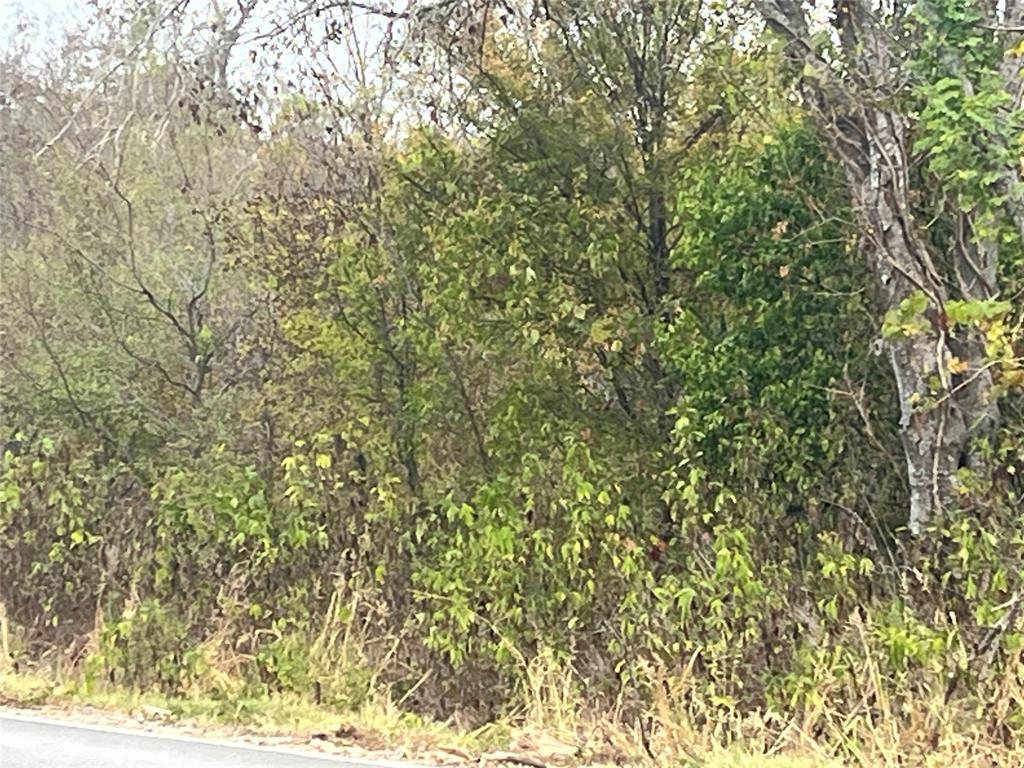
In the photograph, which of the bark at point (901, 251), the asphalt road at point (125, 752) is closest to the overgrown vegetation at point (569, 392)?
the bark at point (901, 251)

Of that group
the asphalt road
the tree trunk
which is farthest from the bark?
the asphalt road

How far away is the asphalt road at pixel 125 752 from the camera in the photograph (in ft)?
18.4

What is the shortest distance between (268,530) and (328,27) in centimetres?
394

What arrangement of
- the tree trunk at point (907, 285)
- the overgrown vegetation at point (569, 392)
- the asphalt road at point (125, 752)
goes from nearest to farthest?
the asphalt road at point (125, 752) < the overgrown vegetation at point (569, 392) < the tree trunk at point (907, 285)

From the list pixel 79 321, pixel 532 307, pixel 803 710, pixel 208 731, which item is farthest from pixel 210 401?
pixel 803 710

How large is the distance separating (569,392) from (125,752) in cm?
444

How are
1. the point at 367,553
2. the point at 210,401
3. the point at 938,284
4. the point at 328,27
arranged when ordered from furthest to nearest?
the point at 210,401 < the point at 367,553 < the point at 328,27 < the point at 938,284

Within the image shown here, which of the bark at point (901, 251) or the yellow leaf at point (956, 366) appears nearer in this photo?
the yellow leaf at point (956, 366)

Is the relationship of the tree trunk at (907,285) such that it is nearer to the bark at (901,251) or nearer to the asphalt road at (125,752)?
the bark at (901,251)

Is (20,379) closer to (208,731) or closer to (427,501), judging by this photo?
(427,501)

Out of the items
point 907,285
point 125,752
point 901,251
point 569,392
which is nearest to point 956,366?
point 907,285

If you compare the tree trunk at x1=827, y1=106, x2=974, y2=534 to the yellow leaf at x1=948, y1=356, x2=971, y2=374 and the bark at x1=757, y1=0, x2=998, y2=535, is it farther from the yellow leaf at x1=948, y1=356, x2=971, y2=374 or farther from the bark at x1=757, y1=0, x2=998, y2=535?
the yellow leaf at x1=948, y1=356, x2=971, y2=374

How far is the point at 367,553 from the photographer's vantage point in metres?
9.27

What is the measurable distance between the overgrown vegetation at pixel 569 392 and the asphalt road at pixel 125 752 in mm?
1369
